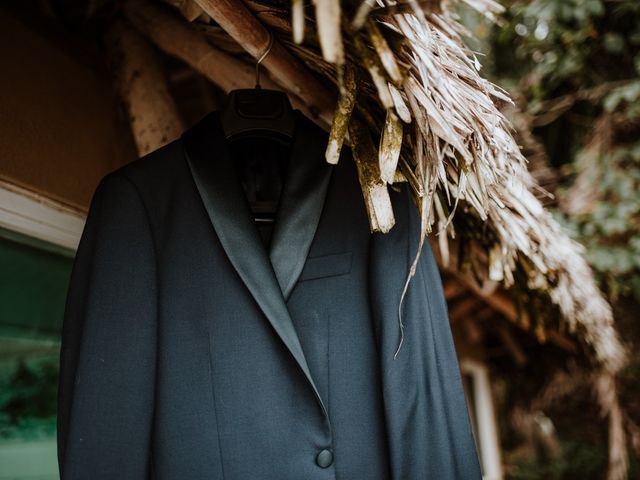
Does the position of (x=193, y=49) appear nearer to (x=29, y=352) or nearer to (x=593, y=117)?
(x=29, y=352)

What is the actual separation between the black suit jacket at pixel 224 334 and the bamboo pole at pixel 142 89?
373mm

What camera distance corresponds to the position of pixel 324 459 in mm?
923

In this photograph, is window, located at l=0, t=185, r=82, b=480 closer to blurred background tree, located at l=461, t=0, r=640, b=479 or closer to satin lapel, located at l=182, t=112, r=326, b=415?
satin lapel, located at l=182, t=112, r=326, b=415

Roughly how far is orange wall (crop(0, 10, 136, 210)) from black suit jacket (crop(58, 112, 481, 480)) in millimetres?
482

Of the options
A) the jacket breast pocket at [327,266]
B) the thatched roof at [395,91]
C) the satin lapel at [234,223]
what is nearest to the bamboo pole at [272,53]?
the thatched roof at [395,91]

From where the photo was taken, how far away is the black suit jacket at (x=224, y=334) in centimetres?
87

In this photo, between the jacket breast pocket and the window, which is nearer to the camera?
the jacket breast pocket

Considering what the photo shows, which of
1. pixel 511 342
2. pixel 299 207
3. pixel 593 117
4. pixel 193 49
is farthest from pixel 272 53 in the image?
pixel 511 342

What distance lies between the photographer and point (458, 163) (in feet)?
3.12

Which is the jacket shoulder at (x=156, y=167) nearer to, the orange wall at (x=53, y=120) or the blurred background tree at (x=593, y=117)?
the orange wall at (x=53, y=120)

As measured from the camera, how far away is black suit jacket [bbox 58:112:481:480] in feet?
2.86

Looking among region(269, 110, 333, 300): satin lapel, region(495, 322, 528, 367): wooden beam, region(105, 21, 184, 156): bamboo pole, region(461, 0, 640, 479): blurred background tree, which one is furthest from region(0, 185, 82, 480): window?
region(495, 322, 528, 367): wooden beam

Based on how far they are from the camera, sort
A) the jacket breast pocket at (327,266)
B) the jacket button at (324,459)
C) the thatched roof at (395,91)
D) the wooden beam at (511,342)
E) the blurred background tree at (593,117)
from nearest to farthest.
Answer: the thatched roof at (395,91) → the jacket button at (324,459) → the jacket breast pocket at (327,266) → the blurred background tree at (593,117) → the wooden beam at (511,342)

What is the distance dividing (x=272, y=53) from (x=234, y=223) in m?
0.35
